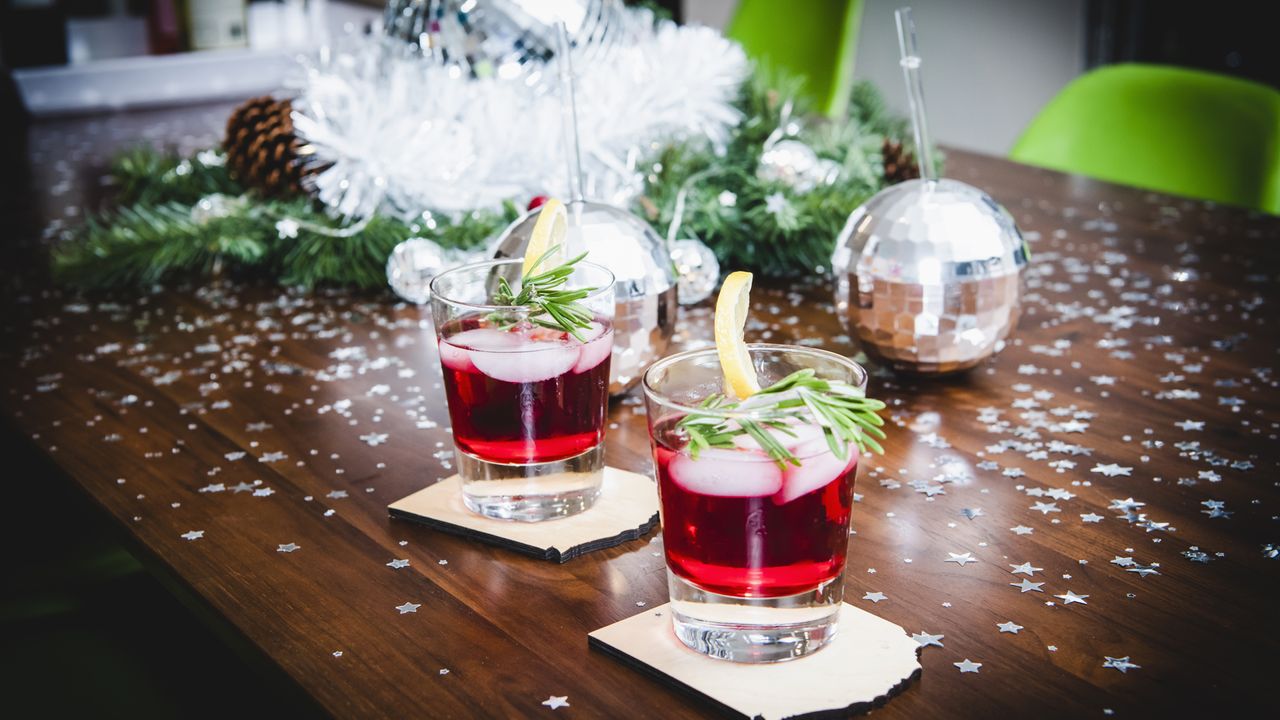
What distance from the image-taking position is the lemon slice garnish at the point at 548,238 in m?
0.85

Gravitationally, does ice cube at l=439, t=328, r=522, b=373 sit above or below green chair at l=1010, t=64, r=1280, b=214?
below

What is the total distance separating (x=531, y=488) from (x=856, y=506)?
0.71 feet

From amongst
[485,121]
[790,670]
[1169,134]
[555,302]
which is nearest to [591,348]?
[555,302]

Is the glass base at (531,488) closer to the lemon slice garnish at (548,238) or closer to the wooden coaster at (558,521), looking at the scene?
the wooden coaster at (558,521)

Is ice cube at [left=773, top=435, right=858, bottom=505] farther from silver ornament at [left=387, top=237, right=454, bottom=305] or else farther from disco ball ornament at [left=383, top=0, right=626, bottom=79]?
disco ball ornament at [left=383, top=0, right=626, bottom=79]

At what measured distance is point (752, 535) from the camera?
0.62 metres

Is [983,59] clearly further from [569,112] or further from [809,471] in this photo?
[809,471]

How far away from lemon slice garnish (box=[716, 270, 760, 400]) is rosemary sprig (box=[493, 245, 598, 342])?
123mm

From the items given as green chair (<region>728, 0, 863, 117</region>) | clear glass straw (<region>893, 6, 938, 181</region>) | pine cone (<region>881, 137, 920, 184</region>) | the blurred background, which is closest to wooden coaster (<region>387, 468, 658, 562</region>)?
clear glass straw (<region>893, 6, 938, 181</region>)

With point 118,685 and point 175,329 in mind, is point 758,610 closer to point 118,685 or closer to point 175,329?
point 118,685

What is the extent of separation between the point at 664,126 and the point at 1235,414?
0.77 m

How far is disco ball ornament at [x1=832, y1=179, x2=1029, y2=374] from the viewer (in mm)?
979

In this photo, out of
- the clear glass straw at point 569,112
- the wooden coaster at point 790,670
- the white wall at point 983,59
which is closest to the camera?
the wooden coaster at point 790,670

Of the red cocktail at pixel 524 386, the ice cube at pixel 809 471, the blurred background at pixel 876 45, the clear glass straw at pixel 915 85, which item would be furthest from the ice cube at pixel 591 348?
the blurred background at pixel 876 45
